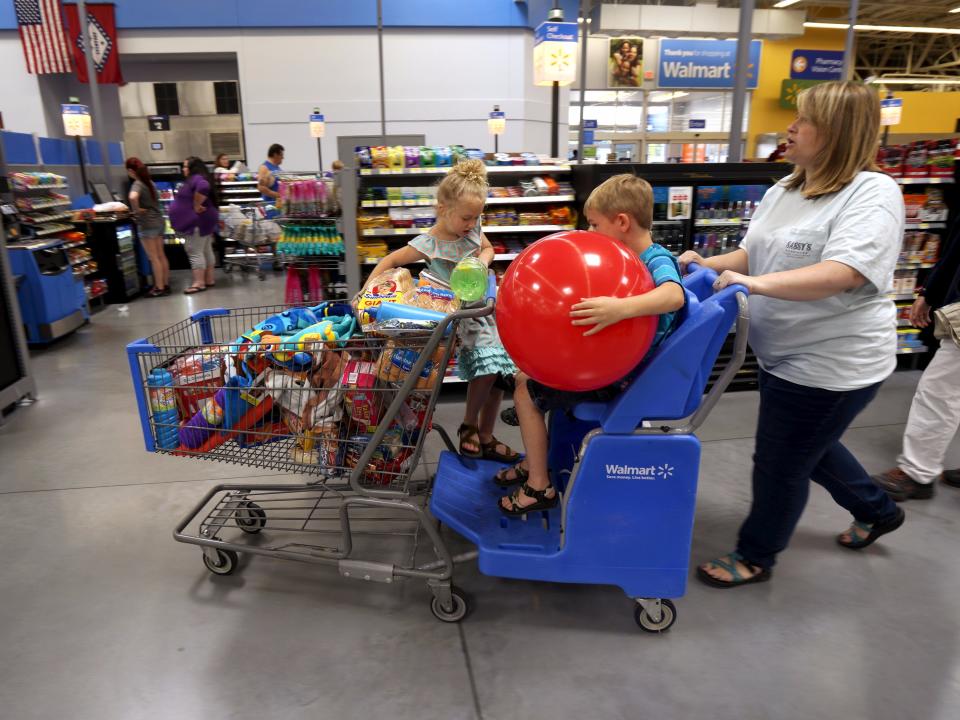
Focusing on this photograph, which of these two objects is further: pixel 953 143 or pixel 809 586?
pixel 953 143

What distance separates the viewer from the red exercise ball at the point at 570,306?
181 centimetres

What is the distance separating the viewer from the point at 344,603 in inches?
97.0

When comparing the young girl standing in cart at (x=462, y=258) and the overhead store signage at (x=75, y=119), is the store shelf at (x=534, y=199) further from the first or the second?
the overhead store signage at (x=75, y=119)

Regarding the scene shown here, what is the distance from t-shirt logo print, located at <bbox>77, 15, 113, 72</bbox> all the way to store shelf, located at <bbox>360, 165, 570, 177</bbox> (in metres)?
12.2

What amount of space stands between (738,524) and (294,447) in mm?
2029

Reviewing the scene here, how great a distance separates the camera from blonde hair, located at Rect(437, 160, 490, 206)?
2.75 m

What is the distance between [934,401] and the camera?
10.1 feet

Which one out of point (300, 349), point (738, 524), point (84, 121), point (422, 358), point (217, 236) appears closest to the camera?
point (422, 358)

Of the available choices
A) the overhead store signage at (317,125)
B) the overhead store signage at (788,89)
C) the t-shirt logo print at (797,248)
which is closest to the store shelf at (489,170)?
the t-shirt logo print at (797,248)

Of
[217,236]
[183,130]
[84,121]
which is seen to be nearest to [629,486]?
[84,121]

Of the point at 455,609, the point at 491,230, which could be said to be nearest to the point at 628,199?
the point at 455,609

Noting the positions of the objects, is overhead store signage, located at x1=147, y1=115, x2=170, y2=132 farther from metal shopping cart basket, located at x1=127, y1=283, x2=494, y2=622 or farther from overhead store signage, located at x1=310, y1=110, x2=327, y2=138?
metal shopping cart basket, located at x1=127, y1=283, x2=494, y2=622

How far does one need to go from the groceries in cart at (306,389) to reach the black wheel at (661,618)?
989 mm

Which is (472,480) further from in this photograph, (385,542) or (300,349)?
(300,349)
